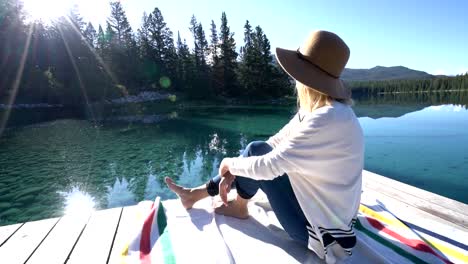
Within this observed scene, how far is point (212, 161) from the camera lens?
22.7 ft

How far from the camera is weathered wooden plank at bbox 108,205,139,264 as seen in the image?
1741mm

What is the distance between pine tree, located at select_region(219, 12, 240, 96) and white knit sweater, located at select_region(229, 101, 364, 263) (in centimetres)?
3432

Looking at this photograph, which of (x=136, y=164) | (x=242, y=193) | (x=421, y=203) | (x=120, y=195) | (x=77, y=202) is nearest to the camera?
(x=242, y=193)

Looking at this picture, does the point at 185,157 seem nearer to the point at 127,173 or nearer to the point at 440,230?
the point at 127,173

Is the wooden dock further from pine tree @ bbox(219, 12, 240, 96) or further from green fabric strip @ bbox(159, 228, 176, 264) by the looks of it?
pine tree @ bbox(219, 12, 240, 96)

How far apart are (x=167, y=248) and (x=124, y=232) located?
0.48m

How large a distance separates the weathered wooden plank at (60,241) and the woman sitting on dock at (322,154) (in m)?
1.33

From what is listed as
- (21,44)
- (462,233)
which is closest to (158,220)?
(462,233)

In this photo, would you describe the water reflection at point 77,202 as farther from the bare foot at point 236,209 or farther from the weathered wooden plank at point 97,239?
the bare foot at point 236,209

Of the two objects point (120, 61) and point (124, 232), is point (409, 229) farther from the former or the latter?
point (120, 61)

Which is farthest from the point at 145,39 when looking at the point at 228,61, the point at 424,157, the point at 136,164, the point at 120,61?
the point at 424,157

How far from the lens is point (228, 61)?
1407 inches

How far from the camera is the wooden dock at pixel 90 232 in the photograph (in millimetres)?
1779

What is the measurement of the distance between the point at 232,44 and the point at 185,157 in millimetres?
30514
